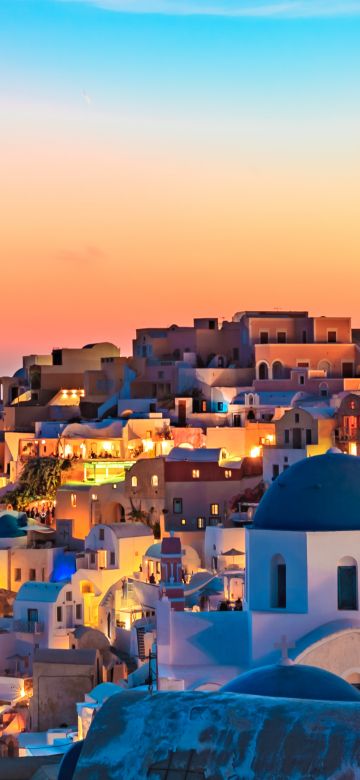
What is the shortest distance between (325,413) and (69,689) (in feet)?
42.4

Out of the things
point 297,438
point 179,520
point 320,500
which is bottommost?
point 320,500

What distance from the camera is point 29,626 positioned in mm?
35156

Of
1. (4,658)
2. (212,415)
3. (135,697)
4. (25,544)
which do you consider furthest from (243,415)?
(135,697)

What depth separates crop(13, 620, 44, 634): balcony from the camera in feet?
115

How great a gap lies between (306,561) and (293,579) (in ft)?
1.07

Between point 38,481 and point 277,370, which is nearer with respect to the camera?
point 38,481

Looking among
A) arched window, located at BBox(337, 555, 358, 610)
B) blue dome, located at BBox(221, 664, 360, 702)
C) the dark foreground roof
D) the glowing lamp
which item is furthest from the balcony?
the dark foreground roof

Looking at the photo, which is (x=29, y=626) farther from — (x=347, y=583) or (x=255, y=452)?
(x=347, y=583)

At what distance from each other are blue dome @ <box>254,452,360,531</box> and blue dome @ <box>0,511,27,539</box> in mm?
21474

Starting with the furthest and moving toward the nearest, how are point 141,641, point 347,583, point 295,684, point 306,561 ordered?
point 141,641 → point 347,583 → point 306,561 → point 295,684

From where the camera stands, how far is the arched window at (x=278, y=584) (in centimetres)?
1956

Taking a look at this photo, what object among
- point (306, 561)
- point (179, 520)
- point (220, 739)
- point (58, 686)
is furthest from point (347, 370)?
point (220, 739)

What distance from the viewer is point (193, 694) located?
27.0ft

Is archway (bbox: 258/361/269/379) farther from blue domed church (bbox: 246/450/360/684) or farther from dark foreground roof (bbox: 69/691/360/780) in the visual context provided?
dark foreground roof (bbox: 69/691/360/780)
